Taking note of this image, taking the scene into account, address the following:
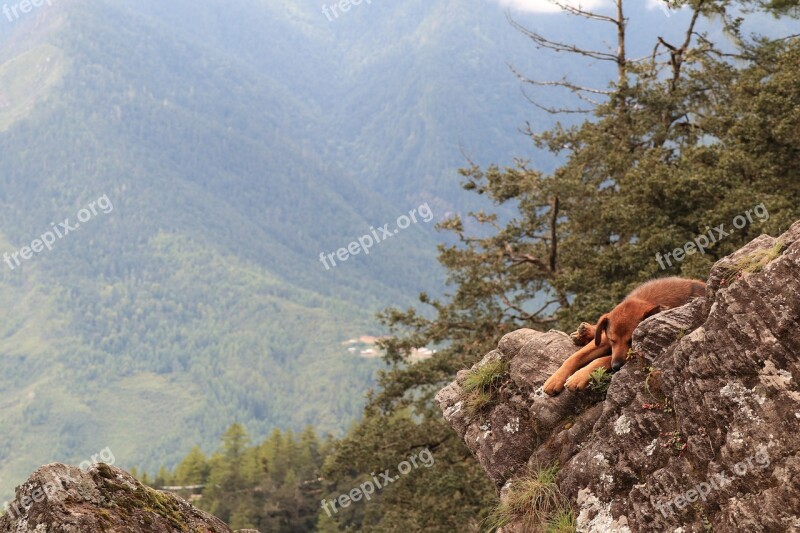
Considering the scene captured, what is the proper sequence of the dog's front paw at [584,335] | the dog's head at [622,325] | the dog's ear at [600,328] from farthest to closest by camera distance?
the dog's front paw at [584,335] → the dog's ear at [600,328] → the dog's head at [622,325]

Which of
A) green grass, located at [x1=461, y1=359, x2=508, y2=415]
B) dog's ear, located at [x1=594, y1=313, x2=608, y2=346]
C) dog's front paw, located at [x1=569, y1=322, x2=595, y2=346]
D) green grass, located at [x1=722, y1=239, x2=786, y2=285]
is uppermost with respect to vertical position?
green grass, located at [x1=461, y1=359, x2=508, y2=415]

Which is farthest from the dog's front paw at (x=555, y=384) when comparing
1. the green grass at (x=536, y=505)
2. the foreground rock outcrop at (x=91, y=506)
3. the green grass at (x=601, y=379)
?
the foreground rock outcrop at (x=91, y=506)

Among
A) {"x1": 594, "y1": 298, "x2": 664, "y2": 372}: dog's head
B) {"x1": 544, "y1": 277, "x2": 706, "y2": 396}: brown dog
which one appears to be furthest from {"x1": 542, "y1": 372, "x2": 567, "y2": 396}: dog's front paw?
{"x1": 594, "y1": 298, "x2": 664, "y2": 372}: dog's head

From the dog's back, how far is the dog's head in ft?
0.52

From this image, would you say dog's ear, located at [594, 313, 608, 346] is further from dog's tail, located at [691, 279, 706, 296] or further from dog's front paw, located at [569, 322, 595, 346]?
dog's tail, located at [691, 279, 706, 296]

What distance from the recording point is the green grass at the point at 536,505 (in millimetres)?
7367

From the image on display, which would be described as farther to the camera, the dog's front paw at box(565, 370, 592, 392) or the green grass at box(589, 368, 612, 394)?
the dog's front paw at box(565, 370, 592, 392)

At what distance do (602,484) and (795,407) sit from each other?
1.94m

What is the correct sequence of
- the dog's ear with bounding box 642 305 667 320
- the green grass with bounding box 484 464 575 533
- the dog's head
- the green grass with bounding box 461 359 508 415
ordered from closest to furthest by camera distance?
the green grass with bounding box 484 464 575 533, the dog's head, the dog's ear with bounding box 642 305 667 320, the green grass with bounding box 461 359 508 415

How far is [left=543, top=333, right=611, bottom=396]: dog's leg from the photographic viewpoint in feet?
27.6

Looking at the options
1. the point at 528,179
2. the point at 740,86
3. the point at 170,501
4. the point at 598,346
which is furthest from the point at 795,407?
the point at 528,179

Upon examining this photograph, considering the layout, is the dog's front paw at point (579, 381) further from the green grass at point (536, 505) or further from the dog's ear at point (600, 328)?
the green grass at point (536, 505)

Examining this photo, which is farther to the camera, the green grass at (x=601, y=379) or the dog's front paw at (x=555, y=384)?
the dog's front paw at (x=555, y=384)

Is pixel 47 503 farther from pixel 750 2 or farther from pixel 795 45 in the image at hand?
pixel 750 2
